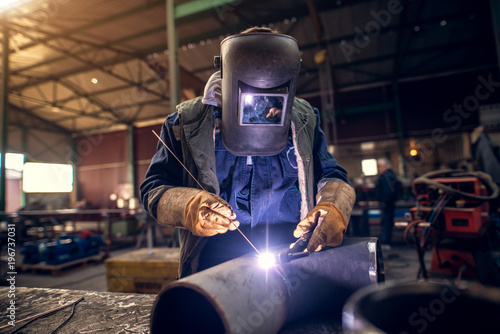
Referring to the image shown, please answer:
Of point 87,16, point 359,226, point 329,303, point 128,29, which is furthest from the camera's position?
point 128,29

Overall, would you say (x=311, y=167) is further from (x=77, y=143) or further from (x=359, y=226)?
(x=77, y=143)

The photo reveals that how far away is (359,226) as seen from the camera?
5.82 m

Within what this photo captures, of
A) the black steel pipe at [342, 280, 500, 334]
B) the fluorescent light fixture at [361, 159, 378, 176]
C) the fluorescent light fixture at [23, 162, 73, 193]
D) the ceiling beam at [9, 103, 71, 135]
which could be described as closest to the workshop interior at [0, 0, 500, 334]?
the black steel pipe at [342, 280, 500, 334]

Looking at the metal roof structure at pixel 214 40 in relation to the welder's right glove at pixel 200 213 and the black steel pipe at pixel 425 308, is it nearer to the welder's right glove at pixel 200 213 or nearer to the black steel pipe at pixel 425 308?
the welder's right glove at pixel 200 213

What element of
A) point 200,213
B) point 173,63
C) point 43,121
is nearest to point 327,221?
point 200,213

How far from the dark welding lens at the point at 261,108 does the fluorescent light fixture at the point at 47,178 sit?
36.1ft

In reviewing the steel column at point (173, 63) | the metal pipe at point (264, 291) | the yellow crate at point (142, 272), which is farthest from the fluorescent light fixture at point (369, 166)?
the metal pipe at point (264, 291)

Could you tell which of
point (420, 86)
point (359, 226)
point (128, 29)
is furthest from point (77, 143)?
point (420, 86)

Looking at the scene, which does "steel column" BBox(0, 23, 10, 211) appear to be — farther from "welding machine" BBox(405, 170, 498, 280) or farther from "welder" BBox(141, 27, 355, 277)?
"welding machine" BBox(405, 170, 498, 280)

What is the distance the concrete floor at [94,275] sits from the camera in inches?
153

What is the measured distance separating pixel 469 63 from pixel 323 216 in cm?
1072

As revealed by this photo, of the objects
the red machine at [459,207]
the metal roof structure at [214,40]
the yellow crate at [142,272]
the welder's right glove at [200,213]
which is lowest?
the yellow crate at [142,272]

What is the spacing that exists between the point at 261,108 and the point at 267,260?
2.05 feet

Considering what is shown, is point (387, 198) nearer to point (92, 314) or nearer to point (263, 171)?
point (263, 171)
